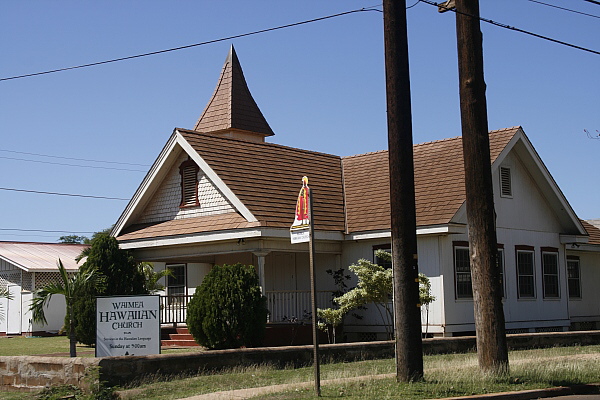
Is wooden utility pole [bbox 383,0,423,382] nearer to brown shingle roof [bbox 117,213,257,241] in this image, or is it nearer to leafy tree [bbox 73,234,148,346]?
brown shingle roof [bbox 117,213,257,241]

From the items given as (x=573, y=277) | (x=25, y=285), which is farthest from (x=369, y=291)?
(x=25, y=285)

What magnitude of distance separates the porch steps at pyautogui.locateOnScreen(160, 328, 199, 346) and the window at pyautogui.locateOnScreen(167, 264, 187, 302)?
3.04 meters

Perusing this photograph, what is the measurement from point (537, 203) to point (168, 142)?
41.5 feet

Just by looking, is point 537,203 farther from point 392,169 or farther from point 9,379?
point 9,379

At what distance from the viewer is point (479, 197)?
1484 cm

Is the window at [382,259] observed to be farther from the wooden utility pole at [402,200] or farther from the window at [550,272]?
the wooden utility pole at [402,200]

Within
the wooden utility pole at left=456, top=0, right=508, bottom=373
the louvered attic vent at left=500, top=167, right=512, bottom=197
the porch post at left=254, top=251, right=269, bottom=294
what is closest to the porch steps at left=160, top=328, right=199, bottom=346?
the porch post at left=254, top=251, right=269, bottom=294

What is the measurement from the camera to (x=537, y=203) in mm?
28391

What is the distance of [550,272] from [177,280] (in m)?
13.0

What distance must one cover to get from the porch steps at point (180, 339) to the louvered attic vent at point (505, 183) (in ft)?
35.8

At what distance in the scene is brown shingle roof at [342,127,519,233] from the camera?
24.5 meters

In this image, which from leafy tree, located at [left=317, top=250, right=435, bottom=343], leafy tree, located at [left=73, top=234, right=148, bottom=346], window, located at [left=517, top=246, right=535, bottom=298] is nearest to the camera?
leafy tree, located at [left=317, top=250, right=435, bottom=343]

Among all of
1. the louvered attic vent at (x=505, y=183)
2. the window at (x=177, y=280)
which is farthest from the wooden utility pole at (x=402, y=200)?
the window at (x=177, y=280)

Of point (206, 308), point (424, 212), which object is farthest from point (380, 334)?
point (206, 308)
